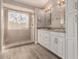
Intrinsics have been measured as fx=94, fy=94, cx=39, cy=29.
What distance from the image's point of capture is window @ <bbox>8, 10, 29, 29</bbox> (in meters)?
5.48

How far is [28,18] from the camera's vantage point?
6793 mm

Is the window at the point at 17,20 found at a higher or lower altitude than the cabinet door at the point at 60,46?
higher

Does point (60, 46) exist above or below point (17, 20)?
below

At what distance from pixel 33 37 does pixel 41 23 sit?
3.56 ft

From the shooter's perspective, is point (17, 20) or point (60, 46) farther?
point (17, 20)

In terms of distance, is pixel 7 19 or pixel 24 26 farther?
pixel 24 26

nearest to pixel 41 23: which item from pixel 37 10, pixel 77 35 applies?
pixel 37 10

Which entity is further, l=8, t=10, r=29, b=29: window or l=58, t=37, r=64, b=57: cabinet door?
l=8, t=10, r=29, b=29: window

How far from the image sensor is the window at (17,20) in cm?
548

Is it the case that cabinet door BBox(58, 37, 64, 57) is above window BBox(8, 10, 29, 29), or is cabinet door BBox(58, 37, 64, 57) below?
below

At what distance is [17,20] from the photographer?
6039 millimetres

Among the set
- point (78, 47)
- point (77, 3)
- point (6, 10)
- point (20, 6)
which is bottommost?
point (78, 47)

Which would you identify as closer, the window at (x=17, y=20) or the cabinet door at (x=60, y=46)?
the cabinet door at (x=60, y=46)

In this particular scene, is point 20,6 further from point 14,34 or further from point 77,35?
point 77,35
